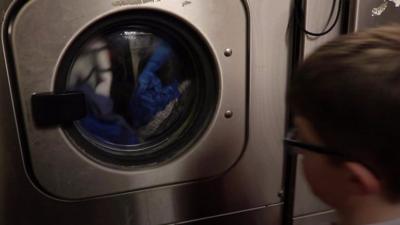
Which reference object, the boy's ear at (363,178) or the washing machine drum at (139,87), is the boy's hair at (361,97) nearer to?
the boy's ear at (363,178)

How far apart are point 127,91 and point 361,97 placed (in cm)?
46

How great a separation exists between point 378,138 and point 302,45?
355 mm

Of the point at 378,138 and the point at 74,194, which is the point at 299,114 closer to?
the point at 378,138

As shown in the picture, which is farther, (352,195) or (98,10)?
(98,10)

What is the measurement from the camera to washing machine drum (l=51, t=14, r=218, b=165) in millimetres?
745

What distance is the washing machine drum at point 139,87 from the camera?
745 mm

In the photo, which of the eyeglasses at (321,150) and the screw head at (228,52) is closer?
the eyeglasses at (321,150)

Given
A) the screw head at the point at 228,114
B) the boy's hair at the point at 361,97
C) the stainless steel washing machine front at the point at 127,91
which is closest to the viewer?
the boy's hair at the point at 361,97

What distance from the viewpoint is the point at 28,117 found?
2.29 ft

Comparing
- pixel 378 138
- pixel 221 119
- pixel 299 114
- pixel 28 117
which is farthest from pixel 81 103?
pixel 378 138

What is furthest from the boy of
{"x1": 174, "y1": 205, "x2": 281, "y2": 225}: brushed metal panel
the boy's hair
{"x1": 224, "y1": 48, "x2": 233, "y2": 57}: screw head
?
{"x1": 174, "y1": 205, "x2": 281, "y2": 225}: brushed metal panel

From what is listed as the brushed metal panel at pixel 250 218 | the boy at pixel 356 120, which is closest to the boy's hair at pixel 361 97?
the boy at pixel 356 120

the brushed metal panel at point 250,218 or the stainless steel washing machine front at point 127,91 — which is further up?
the stainless steel washing machine front at point 127,91

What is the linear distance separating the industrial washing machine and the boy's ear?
0.33 m
